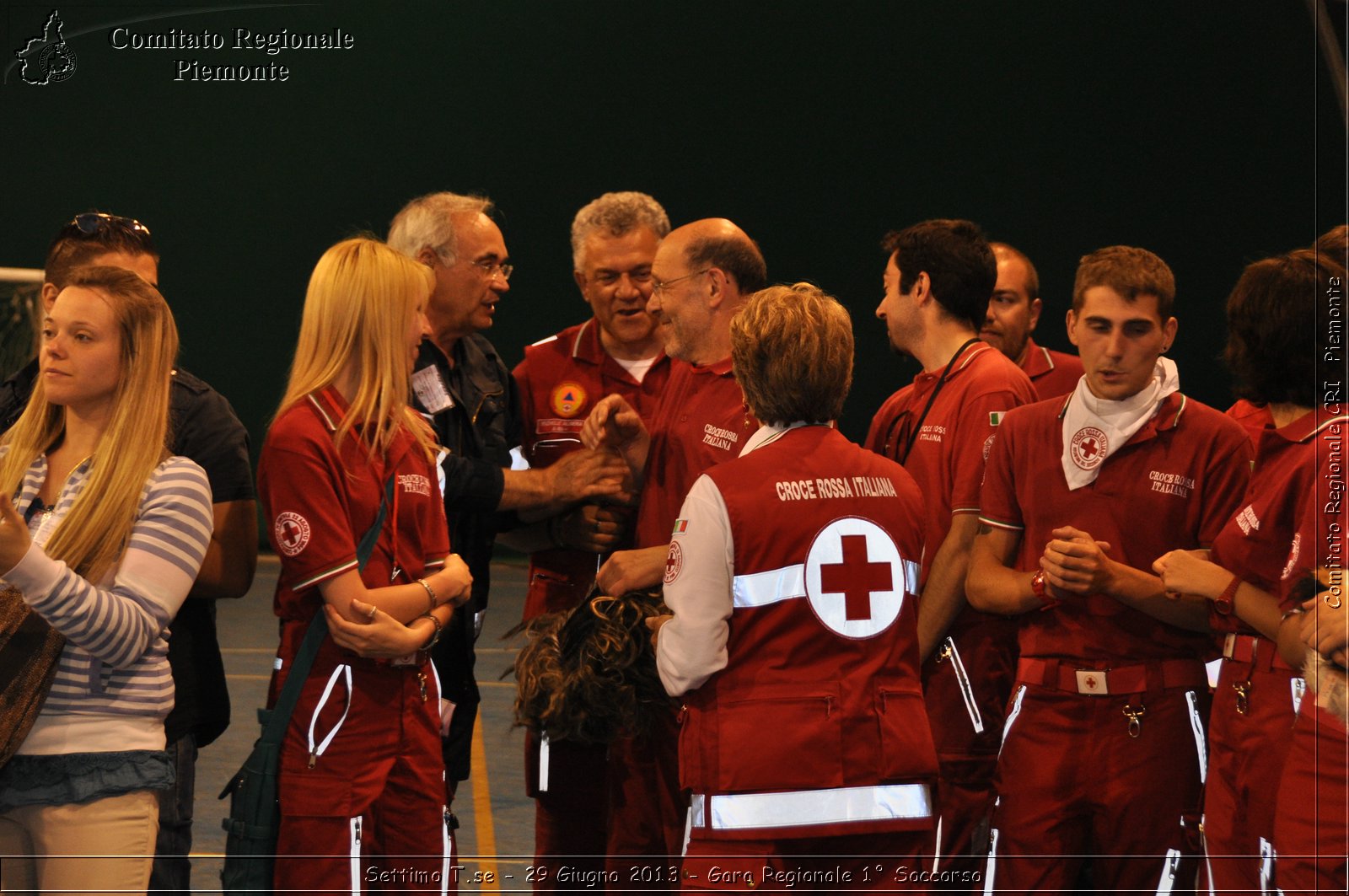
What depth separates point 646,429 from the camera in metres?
4.37

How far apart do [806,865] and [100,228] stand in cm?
275

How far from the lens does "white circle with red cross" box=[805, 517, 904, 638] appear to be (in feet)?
8.94

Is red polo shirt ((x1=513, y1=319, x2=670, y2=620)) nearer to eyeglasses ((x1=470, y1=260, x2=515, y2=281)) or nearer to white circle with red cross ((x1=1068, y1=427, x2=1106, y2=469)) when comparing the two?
eyeglasses ((x1=470, y1=260, x2=515, y2=281))

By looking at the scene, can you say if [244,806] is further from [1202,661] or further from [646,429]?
[1202,661]

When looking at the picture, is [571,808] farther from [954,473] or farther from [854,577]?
[854,577]

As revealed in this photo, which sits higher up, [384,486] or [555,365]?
[555,365]

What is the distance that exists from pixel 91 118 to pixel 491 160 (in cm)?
391

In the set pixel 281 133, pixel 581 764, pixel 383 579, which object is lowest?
pixel 581 764

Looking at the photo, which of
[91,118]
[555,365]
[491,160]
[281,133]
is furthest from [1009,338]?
[91,118]

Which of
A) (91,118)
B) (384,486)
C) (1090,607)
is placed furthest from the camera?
(91,118)

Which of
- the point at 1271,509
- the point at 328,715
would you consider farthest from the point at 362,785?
the point at 1271,509

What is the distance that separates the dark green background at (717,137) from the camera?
11.8 metres

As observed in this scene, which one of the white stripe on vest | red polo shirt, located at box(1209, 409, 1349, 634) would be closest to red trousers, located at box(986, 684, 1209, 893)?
red polo shirt, located at box(1209, 409, 1349, 634)

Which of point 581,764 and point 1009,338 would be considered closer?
point 581,764
